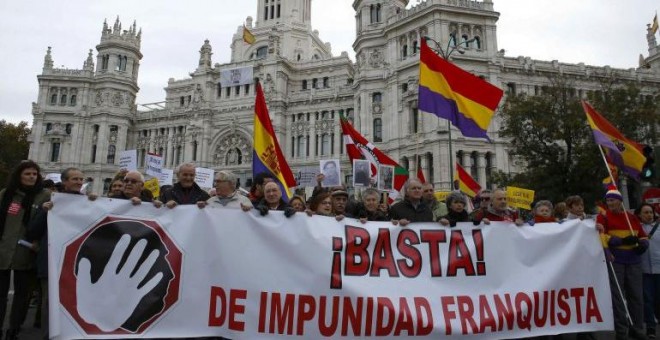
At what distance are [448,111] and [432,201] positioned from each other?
2.62 m

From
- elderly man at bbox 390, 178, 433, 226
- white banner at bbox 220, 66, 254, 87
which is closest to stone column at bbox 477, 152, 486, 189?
white banner at bbox 220, 66, 254, 87

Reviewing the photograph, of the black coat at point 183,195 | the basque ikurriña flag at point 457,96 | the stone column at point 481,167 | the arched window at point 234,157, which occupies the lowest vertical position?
the black coat at point 183,195

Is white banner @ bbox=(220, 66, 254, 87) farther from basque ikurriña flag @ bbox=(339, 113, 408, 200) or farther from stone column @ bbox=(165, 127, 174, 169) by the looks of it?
basque ikurriña flag @ bbox=(339, 113, 408, 200)

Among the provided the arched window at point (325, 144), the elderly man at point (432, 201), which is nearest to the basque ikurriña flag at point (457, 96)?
the elderly man at point (432, 201)

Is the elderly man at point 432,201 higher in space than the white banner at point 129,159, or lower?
lower

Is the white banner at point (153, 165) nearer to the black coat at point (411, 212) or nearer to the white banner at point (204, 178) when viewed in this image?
the white banner at point (204, 178)

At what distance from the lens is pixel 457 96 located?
10.2 metres

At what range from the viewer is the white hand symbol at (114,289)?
15.7 feet

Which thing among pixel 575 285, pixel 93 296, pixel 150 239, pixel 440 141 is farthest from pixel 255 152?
pixel 440 141

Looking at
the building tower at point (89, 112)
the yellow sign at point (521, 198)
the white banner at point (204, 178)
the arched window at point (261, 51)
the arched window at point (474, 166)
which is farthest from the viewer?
the arched window at point (261, 51)

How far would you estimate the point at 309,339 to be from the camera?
5.14m

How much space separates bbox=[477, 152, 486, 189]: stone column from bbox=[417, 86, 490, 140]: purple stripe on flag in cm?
2764

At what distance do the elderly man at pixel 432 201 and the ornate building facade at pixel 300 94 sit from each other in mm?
25176

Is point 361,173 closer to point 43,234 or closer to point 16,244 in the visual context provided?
point 43,234
